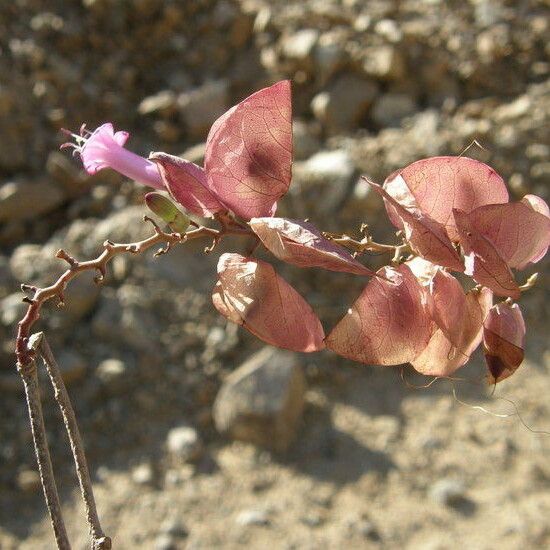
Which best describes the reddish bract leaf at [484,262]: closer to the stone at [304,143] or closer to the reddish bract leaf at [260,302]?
the reddish bract leaf at [260,302]

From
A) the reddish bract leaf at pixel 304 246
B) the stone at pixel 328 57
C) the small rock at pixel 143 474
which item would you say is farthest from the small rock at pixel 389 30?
the reddish bract leaf at pixel 304 246

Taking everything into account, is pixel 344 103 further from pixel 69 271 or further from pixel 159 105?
pixel 69 271

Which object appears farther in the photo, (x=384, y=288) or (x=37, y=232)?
(x=37, y=232)

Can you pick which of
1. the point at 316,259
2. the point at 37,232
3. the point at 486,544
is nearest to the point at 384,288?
the point at 316,259

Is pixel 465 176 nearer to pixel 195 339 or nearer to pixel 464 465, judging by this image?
pixel 464 465

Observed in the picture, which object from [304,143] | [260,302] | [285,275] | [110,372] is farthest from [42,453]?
[304,143]
